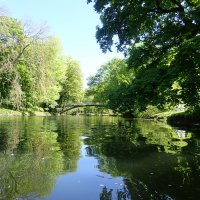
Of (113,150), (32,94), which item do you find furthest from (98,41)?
(32,94)

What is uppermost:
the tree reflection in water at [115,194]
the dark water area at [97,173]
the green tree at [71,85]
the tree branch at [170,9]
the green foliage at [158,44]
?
the green tree at [71,85]

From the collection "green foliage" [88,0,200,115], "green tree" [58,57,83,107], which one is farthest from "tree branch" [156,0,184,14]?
"green tree" [58,57,83,107]

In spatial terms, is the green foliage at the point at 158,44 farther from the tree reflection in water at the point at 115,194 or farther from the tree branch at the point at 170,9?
the tree reflection in water at the point at 115,194

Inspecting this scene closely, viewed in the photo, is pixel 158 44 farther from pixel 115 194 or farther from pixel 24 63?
pixel 24 63

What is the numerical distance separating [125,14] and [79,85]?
2616 inches

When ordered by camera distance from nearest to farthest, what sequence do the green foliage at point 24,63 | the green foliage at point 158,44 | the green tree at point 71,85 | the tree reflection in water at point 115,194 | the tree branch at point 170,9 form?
the tree reflection in water at point 115,194, the green foliage at point 158,44, the tree branch at point 170,9, the green foliage at point 24,63, the green tree at point 71,85

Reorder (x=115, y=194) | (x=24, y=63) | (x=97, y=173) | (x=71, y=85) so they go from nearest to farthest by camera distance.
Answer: (x=115, y=194) < (x=97, y=173) < (x=24, y=63) < (x=71, y=85)

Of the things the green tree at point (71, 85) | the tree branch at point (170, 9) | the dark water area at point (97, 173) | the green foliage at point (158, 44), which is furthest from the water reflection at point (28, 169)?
the green tree at point (71, 85)

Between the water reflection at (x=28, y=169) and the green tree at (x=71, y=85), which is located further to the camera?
the green tree at (x=71, y=85)

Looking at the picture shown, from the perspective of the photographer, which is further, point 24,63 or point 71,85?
point 71,85

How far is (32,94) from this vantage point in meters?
33.6

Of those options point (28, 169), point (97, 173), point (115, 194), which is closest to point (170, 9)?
point (97, 173)

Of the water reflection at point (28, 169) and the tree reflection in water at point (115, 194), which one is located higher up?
Answer: the water reflection at point (28, 169)

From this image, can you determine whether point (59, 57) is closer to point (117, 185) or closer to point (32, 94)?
point (32, 94)
